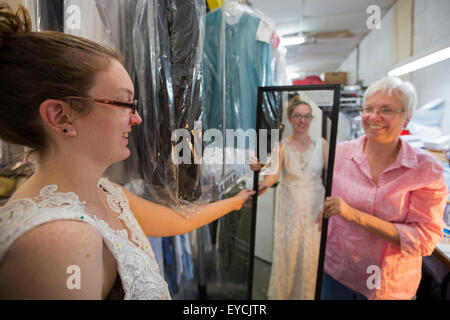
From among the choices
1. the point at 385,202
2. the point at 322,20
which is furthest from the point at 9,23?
the point at 322,20

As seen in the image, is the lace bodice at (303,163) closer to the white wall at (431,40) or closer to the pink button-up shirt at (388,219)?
the pink button-up shirt at (388,219)

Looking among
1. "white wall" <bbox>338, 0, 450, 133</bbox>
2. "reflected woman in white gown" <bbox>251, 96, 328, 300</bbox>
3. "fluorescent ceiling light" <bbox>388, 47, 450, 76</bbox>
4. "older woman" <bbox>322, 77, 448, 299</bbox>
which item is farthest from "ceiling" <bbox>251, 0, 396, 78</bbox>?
"reflected woman in white gown" <bbox>251, 96, 328, 300</bbox>

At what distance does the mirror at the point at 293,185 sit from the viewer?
876mm

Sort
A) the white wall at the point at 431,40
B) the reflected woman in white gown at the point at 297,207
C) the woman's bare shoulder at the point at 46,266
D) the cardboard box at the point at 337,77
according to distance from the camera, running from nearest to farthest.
A: the woman's bare shoulder at the point at 46,266
the white wall at the point at 431,40
the reflected woman in white gown at the point at 297,207
the cardboard box at the point at 337,77

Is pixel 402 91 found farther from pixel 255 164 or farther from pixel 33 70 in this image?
pixel 33 70

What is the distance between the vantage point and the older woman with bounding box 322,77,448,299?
820 millimetres

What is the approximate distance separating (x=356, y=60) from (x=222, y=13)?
1820mm

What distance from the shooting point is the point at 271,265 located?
1464 millimetres

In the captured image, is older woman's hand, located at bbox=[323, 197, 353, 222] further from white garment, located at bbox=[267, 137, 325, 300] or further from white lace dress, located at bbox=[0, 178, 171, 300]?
white lace dress, located at bbox=[0, 178, 171, 300]

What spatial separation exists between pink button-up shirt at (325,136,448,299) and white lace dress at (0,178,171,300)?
2.90 feet

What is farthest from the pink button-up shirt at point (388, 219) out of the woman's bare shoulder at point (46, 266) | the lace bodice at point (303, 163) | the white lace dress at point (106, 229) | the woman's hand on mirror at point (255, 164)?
the woman's bare shoulder at point (46, 266)

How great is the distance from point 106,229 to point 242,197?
0.61m

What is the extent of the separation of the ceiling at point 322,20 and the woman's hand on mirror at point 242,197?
0.82 metres

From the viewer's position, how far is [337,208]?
2.92 ft
